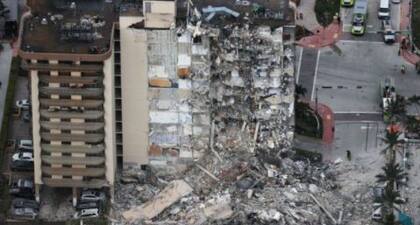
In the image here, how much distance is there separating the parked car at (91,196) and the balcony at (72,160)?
350 centimetres

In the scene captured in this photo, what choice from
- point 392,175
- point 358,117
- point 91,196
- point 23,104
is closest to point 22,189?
point 91,196

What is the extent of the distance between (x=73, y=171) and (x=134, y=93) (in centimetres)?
982

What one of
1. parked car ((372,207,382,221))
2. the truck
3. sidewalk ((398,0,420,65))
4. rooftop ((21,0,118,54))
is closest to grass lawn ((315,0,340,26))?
the truck

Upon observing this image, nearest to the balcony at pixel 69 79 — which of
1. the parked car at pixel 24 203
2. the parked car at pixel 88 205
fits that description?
the parked car at pixel 88 205

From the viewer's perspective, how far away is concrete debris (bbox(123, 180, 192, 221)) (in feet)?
480

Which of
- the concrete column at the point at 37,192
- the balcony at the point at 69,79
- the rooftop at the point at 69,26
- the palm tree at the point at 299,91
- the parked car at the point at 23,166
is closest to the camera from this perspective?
the balcony at the point at 69,79

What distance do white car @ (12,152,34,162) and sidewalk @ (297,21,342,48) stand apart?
3811 cm

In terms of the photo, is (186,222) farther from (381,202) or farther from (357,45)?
(357,45)

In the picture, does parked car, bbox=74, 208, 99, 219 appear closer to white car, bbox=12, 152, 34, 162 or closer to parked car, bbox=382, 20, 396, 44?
white car, bbox=12, 152, 34, 162

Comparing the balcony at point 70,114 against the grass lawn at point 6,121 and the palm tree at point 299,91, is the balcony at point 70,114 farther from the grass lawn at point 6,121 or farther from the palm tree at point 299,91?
the palm tree at point 299,91

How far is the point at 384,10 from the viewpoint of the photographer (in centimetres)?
18050

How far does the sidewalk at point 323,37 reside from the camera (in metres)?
175

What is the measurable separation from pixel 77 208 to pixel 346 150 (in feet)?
96.3

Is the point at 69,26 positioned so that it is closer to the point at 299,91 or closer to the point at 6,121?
the point at 6,121
